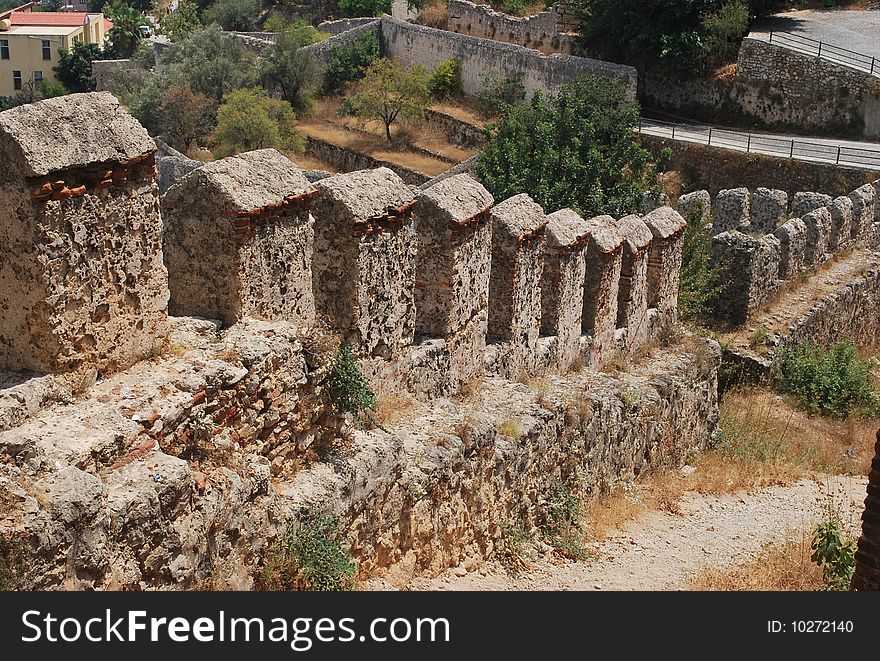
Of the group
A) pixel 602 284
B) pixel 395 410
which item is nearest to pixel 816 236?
pixel 602 284

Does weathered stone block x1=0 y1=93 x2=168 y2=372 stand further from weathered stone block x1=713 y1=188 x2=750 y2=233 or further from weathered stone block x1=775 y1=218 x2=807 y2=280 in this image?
weathered stone block x1=713 y1=188 x2=750 y2=233

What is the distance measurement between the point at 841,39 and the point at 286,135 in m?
18.0

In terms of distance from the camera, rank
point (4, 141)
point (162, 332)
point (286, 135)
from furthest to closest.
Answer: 1. point (286, 135)
2. point (162, 332)
3. point (4, 141)

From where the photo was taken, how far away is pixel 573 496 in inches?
373

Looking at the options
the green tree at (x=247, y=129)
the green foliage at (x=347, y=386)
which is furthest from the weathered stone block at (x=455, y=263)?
the green tree at (x=247, y=129)

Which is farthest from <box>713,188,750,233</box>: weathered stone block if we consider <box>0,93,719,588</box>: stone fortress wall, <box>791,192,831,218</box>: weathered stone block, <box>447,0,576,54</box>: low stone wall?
<box>447,0,576,54</box>: low stone wall

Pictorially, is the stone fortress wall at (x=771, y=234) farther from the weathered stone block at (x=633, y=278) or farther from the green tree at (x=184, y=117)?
the green tree at (x=184, y=117)

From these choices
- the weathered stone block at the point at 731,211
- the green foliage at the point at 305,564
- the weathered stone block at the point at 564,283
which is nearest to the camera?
the green foliage at the point at 305,564

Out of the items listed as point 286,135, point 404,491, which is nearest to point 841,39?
point 286,135

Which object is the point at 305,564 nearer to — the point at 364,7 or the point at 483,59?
the point at 483,59

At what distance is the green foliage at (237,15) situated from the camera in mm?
56719

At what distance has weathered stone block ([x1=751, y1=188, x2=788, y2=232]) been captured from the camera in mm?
19141

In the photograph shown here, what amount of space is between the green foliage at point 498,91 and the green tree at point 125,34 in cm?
2998

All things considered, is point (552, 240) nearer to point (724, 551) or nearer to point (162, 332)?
point (724, 551)
